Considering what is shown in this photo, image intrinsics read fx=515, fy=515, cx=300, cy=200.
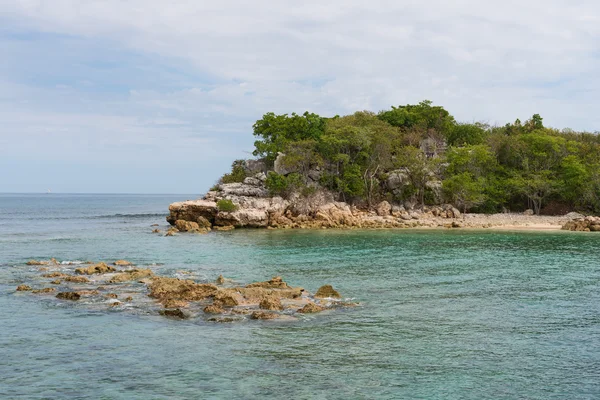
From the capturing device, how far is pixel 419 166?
6706 centimetres

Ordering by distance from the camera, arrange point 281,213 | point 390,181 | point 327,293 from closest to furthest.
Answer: point 327,293 < point 281,213 < point 390,181

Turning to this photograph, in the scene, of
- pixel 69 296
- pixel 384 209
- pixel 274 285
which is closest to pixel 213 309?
pixel 274 285

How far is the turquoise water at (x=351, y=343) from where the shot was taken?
41.5ft

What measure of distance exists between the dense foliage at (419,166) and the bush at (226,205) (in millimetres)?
6521

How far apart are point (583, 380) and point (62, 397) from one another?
1280 cm

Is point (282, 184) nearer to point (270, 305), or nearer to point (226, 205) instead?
point (226, 205)

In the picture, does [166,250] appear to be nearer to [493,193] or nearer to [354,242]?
[354,242]

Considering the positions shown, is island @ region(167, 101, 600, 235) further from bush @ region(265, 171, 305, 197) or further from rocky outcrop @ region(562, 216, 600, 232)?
rocky outcrop @ region(562, 216, 600, 232)

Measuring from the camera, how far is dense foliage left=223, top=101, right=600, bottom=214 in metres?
66.1

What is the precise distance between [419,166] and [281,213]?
1923cm

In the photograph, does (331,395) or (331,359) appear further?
(331,359)

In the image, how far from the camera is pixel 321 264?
107ft

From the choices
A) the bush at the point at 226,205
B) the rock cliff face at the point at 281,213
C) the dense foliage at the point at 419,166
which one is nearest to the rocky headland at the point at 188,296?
the rock cliff face at the point at 281,213

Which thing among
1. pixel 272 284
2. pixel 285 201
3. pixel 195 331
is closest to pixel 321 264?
pixel 272 284
